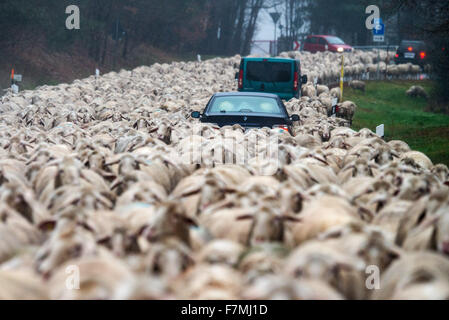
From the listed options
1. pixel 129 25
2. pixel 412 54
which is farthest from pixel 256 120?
pixel 129 25

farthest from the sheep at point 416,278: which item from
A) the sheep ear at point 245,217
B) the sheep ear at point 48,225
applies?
the sheep ear at point 48,225

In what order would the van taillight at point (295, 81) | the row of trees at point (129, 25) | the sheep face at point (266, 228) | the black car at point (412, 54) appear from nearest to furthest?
the sheep face at point (266, 228) → the van taillight at point (295, 81) → the row of trees at point (129, 25) → the black car at point (412, 54)

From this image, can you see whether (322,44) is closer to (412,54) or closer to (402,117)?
(412,54)

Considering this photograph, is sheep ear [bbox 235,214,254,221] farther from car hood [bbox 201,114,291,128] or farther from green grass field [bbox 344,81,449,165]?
green grass field [bbox 344,81,449,165]

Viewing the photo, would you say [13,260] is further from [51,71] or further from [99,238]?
[51,71]

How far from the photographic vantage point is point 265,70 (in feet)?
63.3

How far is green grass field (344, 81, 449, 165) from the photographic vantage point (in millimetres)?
19391

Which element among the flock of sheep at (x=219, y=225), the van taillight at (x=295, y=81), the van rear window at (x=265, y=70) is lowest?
the flock of sheep at (x=219, y=225)

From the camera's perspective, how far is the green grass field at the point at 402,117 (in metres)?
19.4

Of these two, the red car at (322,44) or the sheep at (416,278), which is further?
the red car at (322,44)

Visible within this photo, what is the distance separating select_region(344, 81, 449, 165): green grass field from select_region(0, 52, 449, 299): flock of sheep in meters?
8.60

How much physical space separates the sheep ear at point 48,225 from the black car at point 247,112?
7.32 meters

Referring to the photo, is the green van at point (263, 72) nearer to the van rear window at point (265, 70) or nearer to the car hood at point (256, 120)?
the van rear window at point (265, 70)
